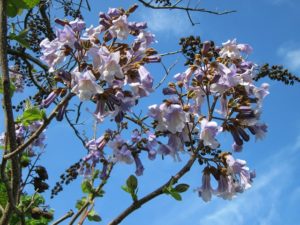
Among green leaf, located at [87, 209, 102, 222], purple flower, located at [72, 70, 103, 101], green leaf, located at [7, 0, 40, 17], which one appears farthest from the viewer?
green leaf, located at [87, 209, 102, 222]

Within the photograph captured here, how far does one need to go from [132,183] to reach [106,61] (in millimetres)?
673

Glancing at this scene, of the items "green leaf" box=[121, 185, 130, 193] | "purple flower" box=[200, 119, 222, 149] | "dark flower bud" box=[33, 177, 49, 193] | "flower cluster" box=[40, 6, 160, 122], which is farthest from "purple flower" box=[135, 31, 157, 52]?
"dark flower bud" box=[33, 177, 49, 193]

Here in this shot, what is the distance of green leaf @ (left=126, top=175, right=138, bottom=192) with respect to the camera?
2373mm

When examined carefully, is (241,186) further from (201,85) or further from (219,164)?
(201,85)

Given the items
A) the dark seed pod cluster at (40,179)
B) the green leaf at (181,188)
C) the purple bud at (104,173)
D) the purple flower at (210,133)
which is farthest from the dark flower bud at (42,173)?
the purple flower at (210,133)

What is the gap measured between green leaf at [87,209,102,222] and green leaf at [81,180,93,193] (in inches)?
5.4

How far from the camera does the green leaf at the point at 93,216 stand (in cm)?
270

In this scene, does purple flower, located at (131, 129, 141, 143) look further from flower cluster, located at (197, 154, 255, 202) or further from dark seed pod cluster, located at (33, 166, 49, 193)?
dark seed pod cluster, located at (33, 166, 49, 193)

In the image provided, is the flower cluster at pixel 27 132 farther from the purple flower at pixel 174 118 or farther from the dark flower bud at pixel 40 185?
the purple flower at pixel 174 118

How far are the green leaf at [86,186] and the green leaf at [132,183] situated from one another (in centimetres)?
27

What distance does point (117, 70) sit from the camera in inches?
79.0

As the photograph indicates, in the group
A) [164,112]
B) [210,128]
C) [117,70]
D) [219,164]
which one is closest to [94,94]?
[117,70]

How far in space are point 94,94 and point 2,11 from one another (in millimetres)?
564

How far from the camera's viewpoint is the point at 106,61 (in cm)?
201
